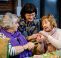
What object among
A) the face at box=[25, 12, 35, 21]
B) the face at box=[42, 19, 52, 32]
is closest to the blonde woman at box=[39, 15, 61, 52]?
the face at box=[42, 19, 52, 32]

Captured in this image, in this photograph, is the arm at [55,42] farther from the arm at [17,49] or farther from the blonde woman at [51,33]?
the arm at [17,49]

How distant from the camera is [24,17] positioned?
2.78 metres

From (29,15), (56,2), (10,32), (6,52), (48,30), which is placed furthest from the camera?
(56,2)

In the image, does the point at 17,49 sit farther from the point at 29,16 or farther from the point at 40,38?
the point at 29,16

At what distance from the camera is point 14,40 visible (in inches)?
91.3

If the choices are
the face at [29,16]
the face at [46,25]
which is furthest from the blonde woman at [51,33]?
the face at [29,16]

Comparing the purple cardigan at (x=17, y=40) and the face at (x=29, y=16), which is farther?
the face at (x=29, y=16)

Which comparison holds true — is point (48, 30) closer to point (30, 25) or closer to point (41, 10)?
point (30, 25)

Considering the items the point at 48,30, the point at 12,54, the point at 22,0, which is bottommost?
the point at 12,54

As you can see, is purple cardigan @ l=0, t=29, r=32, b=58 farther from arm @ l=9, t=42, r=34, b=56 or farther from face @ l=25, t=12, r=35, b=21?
face @ l=25, t=12, r=35, b=21

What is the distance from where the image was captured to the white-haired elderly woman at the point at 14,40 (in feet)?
7.29

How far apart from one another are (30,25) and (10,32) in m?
0.50

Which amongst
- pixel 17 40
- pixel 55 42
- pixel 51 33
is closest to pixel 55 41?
pixel 55 42

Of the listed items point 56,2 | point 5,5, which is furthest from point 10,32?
point 56,2
